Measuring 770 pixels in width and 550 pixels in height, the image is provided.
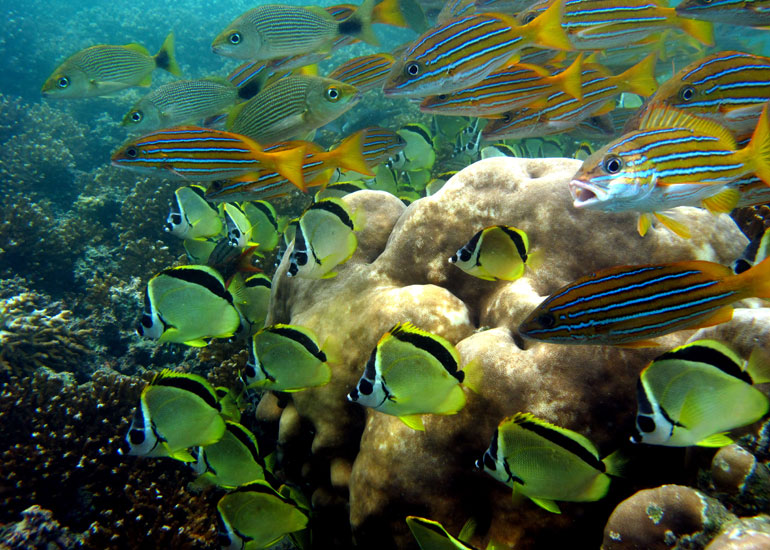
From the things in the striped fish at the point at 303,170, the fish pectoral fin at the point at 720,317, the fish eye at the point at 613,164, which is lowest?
the fish pectoral fin at the point at 720,317

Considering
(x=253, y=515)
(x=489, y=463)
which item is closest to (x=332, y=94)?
(x=489, y=463)

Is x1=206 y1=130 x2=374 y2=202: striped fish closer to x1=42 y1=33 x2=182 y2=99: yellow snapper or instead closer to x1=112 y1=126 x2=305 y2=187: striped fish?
x1=112 y1=126 x2=305 y2=187: striped fish

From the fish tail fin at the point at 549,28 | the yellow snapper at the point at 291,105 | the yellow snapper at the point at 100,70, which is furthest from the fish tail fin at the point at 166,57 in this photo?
the fish tail fin at the point at 549,28

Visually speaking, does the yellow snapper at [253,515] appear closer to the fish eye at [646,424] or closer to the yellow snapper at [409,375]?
the yellow snapper at [409,375]

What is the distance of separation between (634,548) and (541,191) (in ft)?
8.47

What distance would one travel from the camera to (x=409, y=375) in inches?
91.1

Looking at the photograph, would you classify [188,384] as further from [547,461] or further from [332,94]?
[332,94]

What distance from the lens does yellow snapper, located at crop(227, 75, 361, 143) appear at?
3824mm

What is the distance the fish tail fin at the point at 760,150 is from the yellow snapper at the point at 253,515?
345 cm

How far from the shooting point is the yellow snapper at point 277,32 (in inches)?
177

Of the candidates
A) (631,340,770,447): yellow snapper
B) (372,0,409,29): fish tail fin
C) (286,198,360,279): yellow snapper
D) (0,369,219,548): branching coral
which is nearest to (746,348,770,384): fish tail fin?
(631,340,770,447): yellow snapper

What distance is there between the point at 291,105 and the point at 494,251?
7.98 ft

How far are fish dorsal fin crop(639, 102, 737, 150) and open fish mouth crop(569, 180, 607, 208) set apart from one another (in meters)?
0.58

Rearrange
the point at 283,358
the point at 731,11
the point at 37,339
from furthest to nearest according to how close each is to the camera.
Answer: the point at 37,339 < the point at 731,11 < the point at 283,358
